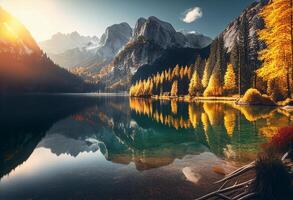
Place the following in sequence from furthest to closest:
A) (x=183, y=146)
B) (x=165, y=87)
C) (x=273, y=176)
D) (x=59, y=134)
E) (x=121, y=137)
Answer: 1. (x=165, y=87)
2. (x=59, y=134)
3. (x=121, y=137)
4. (x=183, y=146)
5. (x=273, y=176)

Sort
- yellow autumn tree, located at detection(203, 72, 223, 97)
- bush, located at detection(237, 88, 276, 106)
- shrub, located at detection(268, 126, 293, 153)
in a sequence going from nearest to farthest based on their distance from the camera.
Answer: shrub, located at detection(268, 126, 293, 153), bush, located at detection(237, 88, 276, 106), yellow autumn tree, located at detection(203, 72, 223, 97)

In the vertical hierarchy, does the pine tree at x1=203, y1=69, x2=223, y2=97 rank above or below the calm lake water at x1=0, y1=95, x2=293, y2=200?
above

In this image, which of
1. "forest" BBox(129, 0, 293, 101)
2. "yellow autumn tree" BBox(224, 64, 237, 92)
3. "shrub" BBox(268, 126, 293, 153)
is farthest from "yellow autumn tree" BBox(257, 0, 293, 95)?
"yellow autumn tree" BBox(224, 64, 237, 92)

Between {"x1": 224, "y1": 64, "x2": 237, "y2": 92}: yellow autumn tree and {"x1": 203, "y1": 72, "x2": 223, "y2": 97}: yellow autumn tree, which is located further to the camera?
{"x1": 203, "y1": 72, "x2": 223, "y2": 97}: yellow autumn tree

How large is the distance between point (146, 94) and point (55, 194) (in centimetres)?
13945

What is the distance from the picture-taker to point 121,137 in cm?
2870

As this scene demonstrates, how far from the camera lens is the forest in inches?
1523

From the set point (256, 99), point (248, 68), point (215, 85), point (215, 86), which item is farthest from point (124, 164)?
point (215, 86)

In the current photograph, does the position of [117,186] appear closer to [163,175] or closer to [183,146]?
[163,175]

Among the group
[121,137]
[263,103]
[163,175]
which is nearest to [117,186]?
[163,175]

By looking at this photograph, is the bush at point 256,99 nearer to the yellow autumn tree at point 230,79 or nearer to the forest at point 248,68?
the forest at point 248,68

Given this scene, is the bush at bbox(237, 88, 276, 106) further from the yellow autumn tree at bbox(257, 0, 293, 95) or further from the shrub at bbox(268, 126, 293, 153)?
the shrub at bbox(268, 126, 293, 153)

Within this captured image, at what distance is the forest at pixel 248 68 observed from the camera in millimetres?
38688

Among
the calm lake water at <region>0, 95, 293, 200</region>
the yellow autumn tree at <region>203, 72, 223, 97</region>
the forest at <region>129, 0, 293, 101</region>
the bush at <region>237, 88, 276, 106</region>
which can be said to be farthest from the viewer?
the yellow autumn tree at <region>203, 72, 223, 97</region>
